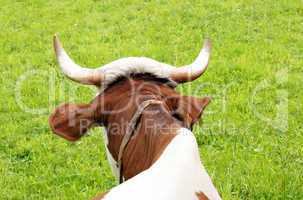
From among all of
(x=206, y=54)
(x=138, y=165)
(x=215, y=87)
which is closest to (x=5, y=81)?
(x=215, y=87)

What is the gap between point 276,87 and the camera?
7.10 metres

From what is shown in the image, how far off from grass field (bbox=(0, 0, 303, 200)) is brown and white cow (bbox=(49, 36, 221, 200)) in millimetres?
1800

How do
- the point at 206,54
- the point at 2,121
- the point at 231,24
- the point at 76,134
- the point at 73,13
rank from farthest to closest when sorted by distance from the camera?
1. the point at 73,13
2. the point at 231,24
3. the point at 2,121
4. the point at 206,54
5. the point at 76,134

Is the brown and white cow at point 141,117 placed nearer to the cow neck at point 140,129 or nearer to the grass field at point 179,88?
the cow neck at point 140,129

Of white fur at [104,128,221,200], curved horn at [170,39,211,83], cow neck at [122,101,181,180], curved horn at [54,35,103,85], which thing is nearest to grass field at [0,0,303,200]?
curved horn at [170,39,211,83]

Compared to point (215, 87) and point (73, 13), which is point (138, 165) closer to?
point (215, 87)

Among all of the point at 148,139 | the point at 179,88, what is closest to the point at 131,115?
the point at 148,139

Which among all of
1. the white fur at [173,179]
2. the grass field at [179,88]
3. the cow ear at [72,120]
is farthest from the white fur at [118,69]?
the grass field at [179,88]

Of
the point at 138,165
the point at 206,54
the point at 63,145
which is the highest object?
the point at 206,54

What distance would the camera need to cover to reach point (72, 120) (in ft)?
11.0

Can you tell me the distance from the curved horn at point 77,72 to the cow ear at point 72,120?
0.18 metres

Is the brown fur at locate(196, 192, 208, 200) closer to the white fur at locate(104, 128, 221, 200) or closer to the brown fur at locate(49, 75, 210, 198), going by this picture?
the white fur at locate(104, 128, 221, 200)

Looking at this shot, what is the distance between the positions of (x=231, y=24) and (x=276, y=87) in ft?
7.99

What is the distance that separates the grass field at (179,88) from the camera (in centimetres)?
535
